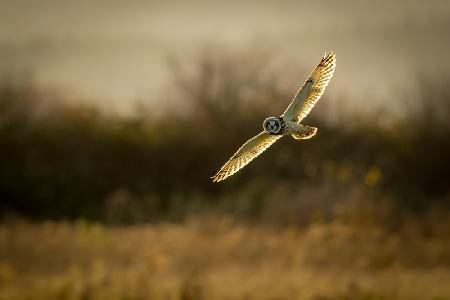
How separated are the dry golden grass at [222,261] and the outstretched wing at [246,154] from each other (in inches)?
468

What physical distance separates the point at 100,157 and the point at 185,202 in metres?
4.71

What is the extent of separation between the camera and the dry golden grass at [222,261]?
1435 cm

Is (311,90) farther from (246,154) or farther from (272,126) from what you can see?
(272,126)

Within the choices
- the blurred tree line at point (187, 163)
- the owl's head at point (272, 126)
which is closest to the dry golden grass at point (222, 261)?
the blurred tree line at point (187, 163)

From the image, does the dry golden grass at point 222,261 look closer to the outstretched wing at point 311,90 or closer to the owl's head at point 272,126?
the outstretched wing at point 311,90

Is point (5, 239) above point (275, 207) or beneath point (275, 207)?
beneath

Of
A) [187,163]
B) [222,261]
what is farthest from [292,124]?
[187,163]

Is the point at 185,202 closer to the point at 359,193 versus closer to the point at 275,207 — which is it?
the point at 275,207

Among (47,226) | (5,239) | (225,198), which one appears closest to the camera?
(5,239)

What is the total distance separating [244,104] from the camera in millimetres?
16656

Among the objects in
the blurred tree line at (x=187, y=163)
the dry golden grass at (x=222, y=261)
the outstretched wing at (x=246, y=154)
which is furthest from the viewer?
the blurred tree line at (x=187, y=163)

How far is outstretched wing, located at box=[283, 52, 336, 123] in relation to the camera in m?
1.92

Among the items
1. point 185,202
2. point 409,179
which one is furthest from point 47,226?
point 409,179

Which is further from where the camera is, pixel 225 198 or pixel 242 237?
pixel 225 198
